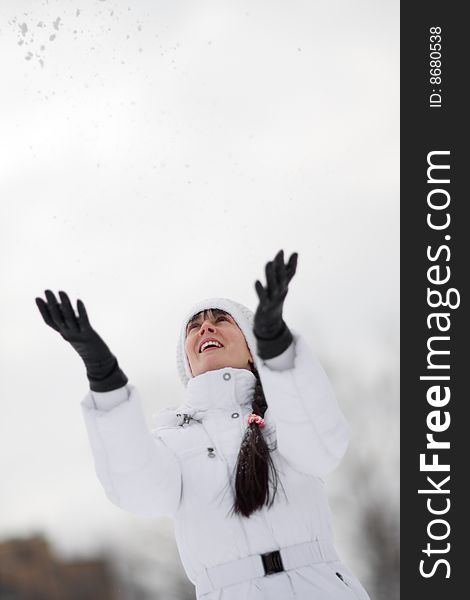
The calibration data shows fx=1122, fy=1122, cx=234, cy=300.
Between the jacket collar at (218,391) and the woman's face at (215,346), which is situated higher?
the woman's face at (215,346)

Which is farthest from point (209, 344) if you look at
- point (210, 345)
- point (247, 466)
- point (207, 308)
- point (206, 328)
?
point (247, 466)

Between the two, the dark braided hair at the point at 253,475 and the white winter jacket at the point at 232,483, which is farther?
the dark braided hair at the point at 253,475

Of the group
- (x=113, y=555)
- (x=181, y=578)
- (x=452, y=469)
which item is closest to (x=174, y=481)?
(x=452, y=469)

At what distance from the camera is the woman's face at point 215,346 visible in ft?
15.9

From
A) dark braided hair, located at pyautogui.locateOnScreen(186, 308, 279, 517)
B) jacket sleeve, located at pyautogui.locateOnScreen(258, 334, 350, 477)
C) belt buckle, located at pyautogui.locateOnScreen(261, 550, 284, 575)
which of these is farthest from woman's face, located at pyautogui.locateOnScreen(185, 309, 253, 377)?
belt buckle, located at pyautogui.locateOnScreen(261, 550, 284, 575)

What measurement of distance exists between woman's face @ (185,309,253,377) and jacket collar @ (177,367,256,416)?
0.13m

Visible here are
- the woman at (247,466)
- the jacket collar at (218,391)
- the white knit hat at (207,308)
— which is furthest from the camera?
the white knit hat at (207,308)

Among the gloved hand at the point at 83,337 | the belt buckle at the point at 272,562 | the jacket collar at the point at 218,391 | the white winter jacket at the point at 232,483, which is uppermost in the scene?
the gloved hand at the point at 83,337

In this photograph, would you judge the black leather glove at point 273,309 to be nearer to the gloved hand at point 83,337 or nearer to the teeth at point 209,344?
the gloved hand at point 83,337

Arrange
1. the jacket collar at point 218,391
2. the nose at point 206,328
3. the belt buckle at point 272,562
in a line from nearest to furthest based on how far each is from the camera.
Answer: the belt buckle at point 272,562 → the jacket collar at point 218,391 → the nose at point 206,328

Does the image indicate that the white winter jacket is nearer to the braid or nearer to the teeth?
the braid

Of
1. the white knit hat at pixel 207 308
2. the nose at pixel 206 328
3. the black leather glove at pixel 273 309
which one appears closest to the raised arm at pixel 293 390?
the black leather glove at pixel 273 309

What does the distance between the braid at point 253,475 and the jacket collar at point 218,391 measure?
27cm

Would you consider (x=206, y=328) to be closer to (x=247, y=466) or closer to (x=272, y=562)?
(x=247, y=466)
